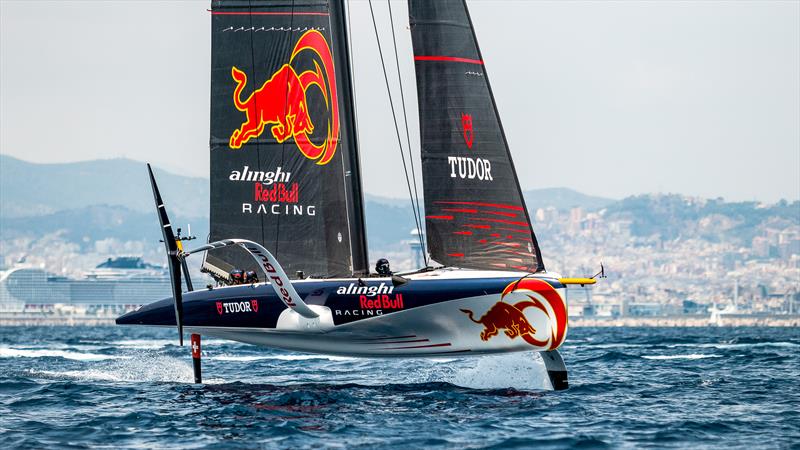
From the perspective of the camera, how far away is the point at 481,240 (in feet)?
69.7

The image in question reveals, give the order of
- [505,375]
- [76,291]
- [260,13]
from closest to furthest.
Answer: [505,375], [260,13], [76,291]

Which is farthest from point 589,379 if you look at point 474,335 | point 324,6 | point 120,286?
point 120,286

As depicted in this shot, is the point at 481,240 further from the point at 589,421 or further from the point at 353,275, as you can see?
the point at 589,421

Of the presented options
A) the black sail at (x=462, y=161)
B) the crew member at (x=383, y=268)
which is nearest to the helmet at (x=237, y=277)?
the crew member at (x=383, y=268)

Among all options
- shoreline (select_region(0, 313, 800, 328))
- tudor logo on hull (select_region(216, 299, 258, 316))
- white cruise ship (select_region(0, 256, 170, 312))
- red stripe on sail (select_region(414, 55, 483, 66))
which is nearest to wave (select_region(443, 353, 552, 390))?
tudor logo on hull (select_region(216, 299, 258, 316))

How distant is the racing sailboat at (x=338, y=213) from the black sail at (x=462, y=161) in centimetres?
2

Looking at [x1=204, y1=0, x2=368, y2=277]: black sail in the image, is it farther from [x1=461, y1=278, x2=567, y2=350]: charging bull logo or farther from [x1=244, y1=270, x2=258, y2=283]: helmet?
[x1=461, y1=278, x2=567, y2=350]: charging bull logo

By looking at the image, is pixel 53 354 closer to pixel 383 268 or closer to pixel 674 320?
pixel 383 268

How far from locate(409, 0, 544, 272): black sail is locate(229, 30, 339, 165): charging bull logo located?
7.27 feet

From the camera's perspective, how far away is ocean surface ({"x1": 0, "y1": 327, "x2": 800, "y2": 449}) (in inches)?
632

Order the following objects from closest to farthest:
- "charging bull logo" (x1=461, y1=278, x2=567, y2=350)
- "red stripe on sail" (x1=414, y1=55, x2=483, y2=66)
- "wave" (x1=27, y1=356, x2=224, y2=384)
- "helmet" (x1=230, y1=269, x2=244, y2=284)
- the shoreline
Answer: "charging bull logo" (x1=461, y1=278, x2=567, y2=350)
"red stripe on sail" (x1=414, y1=55, x2=483, y2=66)
"helmet" (x1=230, y1=269, x2=244, y2=284)
"wave" (x1=27, y1=356, x2=224, y2=384)
the shoreline

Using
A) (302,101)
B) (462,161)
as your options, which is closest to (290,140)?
(302,101)

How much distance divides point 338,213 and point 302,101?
221 cm

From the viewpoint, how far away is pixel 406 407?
19.2 metres
